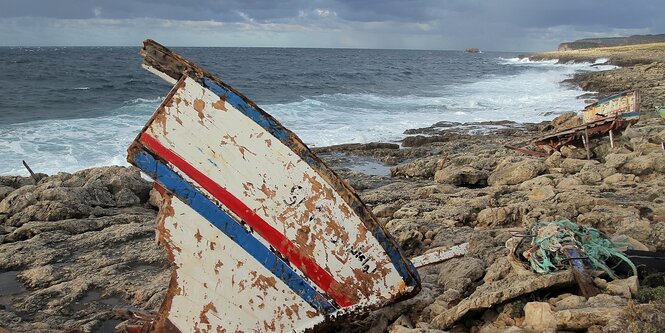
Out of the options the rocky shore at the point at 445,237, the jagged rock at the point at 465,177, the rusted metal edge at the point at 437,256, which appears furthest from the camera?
the jagged rock at the point at 465,177

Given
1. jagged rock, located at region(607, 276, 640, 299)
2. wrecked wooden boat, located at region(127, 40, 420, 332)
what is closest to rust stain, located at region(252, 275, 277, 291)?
wrecked wooden boat, located at region(127, 40, 420, 332)

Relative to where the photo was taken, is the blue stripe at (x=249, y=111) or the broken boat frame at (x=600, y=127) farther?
the broken boat frame at (x=600, y=127)

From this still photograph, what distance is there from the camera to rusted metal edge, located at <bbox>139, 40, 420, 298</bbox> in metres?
3.45

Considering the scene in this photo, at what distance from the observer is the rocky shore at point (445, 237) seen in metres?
3.33

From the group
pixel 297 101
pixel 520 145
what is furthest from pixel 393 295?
pixel 297 101

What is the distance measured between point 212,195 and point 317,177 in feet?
2.42

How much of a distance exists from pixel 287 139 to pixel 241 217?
63 centimetres

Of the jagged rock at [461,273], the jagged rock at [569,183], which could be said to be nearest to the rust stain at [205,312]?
the jagged rock at [461,273]

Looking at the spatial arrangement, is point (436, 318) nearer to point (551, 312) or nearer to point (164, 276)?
point (551, 312)

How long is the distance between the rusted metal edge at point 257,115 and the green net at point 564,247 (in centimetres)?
105

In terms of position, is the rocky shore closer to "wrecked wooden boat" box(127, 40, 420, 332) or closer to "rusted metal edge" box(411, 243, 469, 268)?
"rusted metal edge" box(411, 243, 469, 268)

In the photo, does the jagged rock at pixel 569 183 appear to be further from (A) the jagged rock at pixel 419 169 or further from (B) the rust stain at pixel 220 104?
(B) the rust stain at pixel 220 104

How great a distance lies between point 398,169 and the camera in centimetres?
1169

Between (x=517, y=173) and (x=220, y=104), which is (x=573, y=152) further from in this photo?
(x=220, y=104)
